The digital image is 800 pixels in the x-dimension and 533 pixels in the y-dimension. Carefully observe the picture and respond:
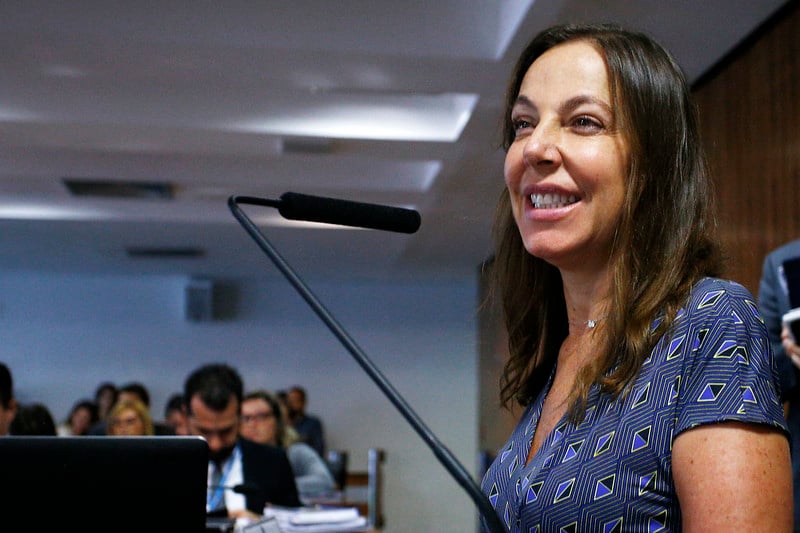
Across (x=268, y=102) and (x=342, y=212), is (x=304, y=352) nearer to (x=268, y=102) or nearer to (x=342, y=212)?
(x=268, y=102)

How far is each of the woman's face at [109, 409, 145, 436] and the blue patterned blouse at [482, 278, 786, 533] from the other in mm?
4524

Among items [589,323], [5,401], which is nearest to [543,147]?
[589,323]

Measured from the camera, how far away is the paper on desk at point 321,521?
9.47 ft

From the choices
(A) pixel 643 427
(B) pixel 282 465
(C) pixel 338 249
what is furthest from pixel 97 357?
(A) pixel 643 427

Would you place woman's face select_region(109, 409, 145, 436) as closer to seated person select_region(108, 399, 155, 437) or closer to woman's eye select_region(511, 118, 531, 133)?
seated person select_region(108, 399, 155, 437)

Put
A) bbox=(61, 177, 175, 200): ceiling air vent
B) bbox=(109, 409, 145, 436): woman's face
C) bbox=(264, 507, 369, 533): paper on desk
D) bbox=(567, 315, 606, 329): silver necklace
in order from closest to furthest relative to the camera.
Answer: bbox=(567, 315, 606, 329): silver necklace → bbox=(264, 507, 369, 533): paper on desk → bbox=(109, 409, 145, 436): woman's face → bbox=(61, 177, 175, 200): ceiling air vent

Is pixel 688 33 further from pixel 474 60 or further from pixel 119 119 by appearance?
pixel 119 119

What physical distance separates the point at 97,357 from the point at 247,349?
1779mm

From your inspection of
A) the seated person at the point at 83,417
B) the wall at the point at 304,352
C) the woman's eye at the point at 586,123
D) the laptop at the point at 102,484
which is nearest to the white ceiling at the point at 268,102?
the woman's eye at the point at 586,123

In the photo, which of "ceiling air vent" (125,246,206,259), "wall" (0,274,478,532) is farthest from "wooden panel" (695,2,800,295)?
"wall" (0,274,478,532)

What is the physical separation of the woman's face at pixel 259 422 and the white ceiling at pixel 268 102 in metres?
1.56

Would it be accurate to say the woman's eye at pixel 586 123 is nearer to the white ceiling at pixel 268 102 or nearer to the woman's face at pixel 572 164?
the woman's face at pixel 572 164

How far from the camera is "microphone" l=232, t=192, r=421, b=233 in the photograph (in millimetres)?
1103

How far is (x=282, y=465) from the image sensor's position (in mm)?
3887
